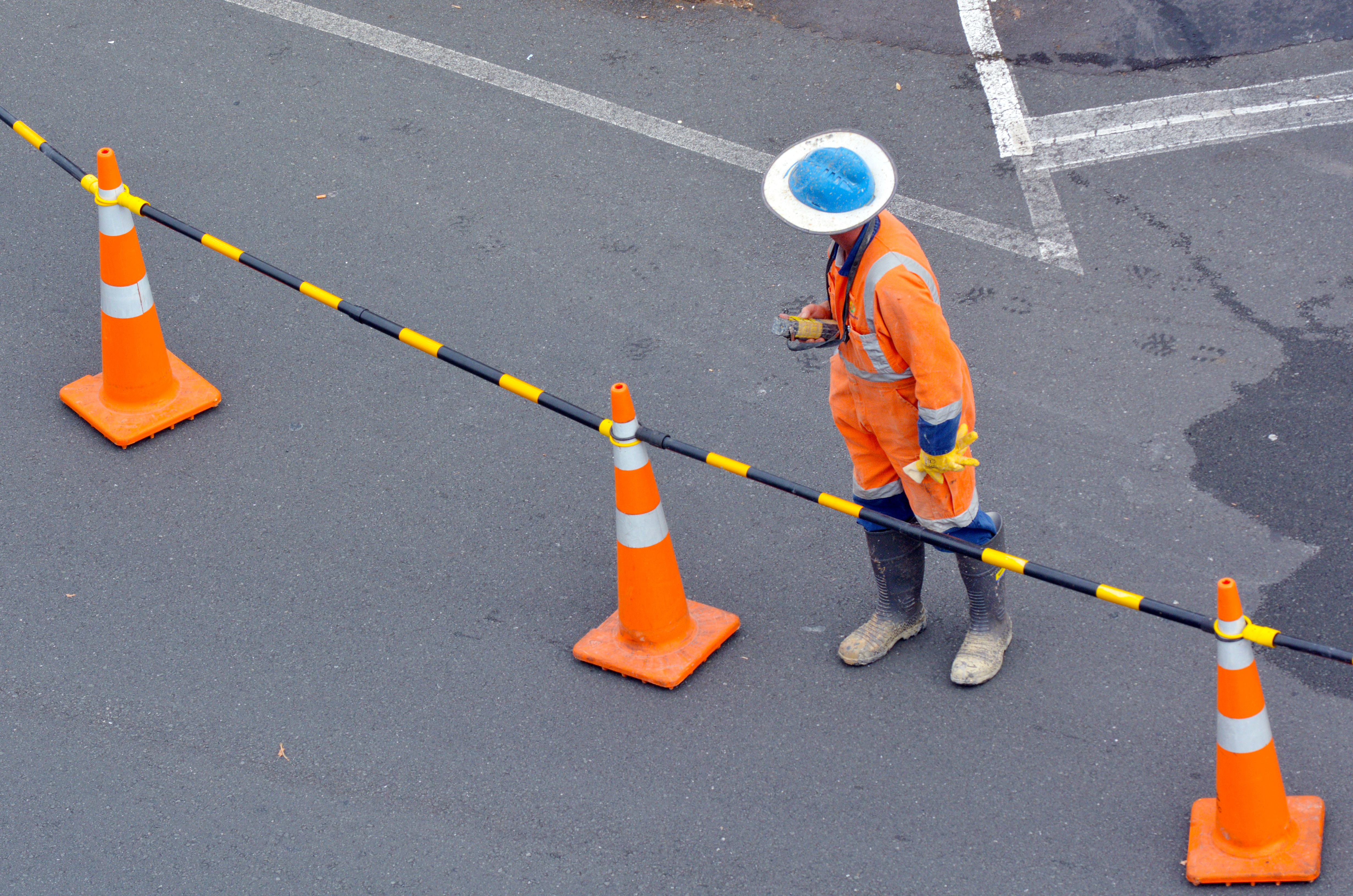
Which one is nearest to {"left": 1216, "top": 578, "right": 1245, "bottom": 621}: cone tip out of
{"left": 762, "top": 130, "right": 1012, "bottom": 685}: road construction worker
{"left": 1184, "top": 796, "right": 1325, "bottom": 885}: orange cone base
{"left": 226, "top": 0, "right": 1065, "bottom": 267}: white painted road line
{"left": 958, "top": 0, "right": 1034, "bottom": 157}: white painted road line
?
{"left": 1184, "top": 796, "right": 1325, "bottom": 885}: orange cone base

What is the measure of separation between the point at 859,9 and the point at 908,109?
121 cm

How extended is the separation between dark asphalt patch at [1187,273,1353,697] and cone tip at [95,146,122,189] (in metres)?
4.52

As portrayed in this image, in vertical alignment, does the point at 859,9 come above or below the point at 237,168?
above

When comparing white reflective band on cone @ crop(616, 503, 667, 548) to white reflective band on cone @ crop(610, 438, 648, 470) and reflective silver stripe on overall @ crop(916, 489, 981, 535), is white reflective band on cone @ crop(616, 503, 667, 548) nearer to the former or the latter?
white reflective band on cone @ crop(610, 438, 648, 470)

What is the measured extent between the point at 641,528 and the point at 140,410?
2.63 meters

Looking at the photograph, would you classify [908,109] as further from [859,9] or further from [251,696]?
[251,696]

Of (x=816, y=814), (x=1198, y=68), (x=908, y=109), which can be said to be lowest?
(x=816, y=814)

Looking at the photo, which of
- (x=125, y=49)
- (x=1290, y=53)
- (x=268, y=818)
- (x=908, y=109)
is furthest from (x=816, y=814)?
(x=125, y=49)

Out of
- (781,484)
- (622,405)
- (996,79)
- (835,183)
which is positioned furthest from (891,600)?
(996,79)

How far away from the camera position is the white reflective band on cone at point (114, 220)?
5363 mm

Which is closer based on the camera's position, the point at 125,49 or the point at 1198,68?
the point at 1198,68

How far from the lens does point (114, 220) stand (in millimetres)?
5387

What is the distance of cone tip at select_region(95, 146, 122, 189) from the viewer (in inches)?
206

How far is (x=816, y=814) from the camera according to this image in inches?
160
